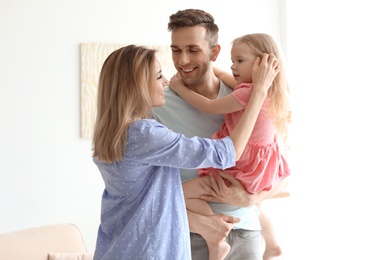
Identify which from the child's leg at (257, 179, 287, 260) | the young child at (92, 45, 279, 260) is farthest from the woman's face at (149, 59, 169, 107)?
the child's leg at (257, 179, 287, 260)

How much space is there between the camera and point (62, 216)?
5.43 metres

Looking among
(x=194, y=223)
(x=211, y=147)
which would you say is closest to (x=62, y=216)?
(x=194, y=223)

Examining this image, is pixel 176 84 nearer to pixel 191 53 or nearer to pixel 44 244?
pixel 191 53

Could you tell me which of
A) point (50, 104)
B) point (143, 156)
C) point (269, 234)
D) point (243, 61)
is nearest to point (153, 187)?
point (143, 156)

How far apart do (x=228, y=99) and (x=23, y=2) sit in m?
3.07

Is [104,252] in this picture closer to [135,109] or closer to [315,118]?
[135,109]

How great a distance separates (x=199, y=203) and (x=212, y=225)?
11cm

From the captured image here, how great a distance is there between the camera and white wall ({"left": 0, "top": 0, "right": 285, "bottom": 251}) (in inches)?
208

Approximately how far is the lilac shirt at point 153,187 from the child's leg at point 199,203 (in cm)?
22

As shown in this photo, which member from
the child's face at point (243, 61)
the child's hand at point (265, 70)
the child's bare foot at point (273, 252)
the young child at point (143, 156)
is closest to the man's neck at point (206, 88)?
the child's face at point (243, 61)

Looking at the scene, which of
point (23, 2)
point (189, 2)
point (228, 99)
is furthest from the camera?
point (189, 2)

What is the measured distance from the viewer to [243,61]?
109 inches

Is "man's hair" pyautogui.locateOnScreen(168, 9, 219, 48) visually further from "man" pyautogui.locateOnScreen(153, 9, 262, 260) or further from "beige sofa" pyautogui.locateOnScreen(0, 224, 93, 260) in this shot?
"beige sofa" pyautogui.locateOnScreen(0, 224, 93, 260)

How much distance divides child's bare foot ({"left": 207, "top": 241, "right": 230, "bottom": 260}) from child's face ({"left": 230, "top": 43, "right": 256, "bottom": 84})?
62 cm
